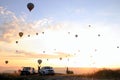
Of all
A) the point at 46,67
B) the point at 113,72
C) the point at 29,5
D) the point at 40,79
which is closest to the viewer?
the point at 40,79

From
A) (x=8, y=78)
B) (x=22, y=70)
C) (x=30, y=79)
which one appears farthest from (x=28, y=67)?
(x=30, y=79)

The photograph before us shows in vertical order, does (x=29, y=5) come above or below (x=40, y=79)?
above

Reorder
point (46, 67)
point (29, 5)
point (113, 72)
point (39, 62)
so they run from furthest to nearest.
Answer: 1. point (39, 62)
2. point (46, 67)
3. point (29, 5)
4. point (113, 72)

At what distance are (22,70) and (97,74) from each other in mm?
19996

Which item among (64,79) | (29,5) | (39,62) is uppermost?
(29,5)

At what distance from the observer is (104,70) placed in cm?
4422

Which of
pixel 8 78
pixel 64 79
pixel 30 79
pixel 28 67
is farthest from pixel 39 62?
pixel 64 79

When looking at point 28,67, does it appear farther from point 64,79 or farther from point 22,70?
point 64,79

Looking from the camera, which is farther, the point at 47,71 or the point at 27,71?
the point at 27,71

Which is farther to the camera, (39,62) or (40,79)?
(39,62)

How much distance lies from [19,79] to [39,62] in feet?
61.3

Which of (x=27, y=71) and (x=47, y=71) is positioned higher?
(x=27, y=71)

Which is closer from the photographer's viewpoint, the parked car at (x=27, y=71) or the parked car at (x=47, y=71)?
the parked car at (x=47, y=71)

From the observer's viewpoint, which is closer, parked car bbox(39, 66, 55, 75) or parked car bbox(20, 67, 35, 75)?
parked car bbox(39, 66, 55, 75)
